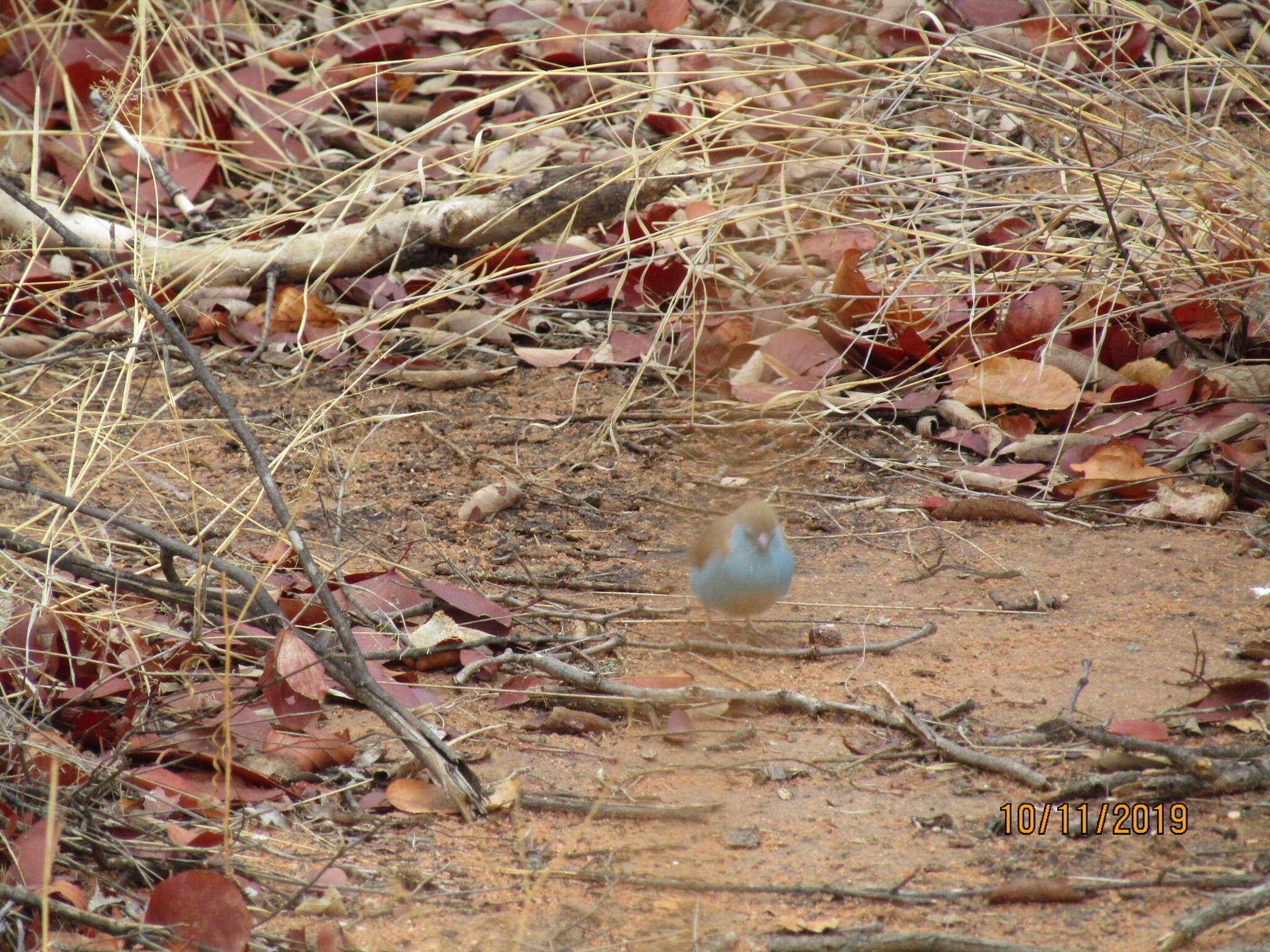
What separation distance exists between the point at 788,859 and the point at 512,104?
166 inches

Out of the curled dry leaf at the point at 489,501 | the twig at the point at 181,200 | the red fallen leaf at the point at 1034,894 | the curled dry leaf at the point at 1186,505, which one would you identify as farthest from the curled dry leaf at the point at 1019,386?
the twig at the point at 181,200

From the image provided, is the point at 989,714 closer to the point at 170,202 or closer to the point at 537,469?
the point at 537,469

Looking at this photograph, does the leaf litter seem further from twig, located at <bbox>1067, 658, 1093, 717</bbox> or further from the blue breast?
the blue breast

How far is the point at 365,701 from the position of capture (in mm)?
2004

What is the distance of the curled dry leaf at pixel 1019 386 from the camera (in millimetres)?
3516

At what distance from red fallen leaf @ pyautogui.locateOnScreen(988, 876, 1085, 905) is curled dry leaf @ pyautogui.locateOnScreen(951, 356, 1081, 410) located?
6.72ft

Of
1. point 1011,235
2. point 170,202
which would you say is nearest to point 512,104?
point 170,202

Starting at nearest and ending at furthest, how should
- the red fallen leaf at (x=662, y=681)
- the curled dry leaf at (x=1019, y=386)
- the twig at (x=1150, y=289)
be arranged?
1. the red fallen leaf at (x=662, y=681)
2. the twig at (x=1150, y=289)
3. the curled dry leaf at (x=1019, y=386)

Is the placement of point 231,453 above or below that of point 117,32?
below

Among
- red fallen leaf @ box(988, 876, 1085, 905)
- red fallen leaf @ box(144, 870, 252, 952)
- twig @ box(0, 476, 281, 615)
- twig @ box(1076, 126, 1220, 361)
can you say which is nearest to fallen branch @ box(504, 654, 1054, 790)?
red fallen leaf @ box(988, 876, 1085, 905)

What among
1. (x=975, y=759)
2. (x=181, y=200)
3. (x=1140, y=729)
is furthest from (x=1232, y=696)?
(x=181, y=200)

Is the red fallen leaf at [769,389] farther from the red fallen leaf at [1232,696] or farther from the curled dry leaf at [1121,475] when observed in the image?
the red fallen leaf at [1232,696]

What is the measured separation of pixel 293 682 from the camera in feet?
6.94

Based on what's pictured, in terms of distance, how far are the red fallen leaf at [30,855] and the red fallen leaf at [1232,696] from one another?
193 centimetres
